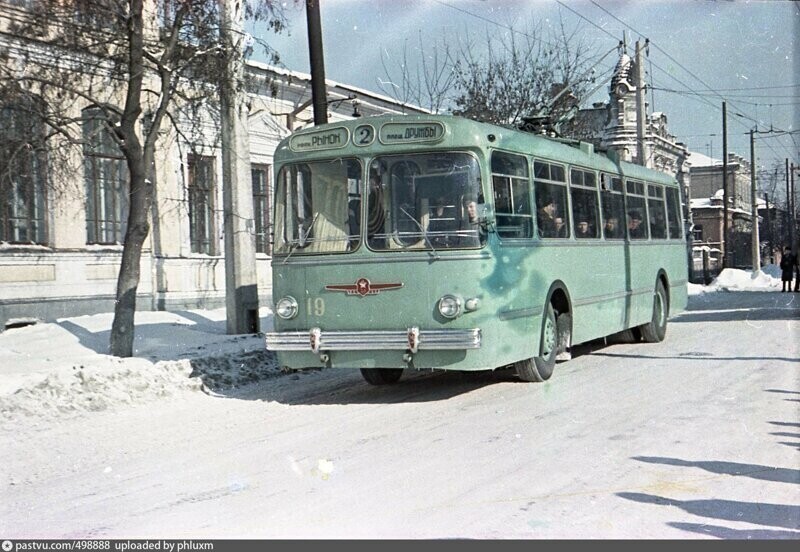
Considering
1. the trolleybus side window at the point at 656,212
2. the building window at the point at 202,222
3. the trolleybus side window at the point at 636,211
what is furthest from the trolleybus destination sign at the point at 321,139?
the building window at the point at 202,222

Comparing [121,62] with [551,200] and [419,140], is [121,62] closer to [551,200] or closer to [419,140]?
[419,140]

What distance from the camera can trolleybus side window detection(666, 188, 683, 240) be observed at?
18.7 meters

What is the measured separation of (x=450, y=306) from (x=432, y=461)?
2977mm

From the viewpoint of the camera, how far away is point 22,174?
15.0 metres

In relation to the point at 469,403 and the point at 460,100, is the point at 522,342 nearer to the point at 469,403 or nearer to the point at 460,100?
the point at 469,403

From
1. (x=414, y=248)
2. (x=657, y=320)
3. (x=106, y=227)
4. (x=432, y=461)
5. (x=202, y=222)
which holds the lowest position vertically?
(x=432, y=461)

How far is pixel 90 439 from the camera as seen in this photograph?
938cm

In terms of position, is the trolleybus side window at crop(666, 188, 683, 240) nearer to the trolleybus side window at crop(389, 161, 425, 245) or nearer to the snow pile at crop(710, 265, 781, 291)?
the trolleybus side window at crop(389, 161, 425, 245)

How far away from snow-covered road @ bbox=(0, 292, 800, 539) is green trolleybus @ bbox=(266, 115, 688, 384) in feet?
2.28

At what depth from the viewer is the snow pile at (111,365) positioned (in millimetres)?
11055

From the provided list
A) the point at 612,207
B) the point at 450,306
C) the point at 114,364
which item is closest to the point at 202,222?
the point at 114,364

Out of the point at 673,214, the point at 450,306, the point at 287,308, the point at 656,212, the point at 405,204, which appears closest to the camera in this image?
the point at 450,306

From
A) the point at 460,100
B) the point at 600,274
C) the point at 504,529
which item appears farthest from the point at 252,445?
the point at 460,100

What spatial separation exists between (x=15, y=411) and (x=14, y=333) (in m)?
6.79
